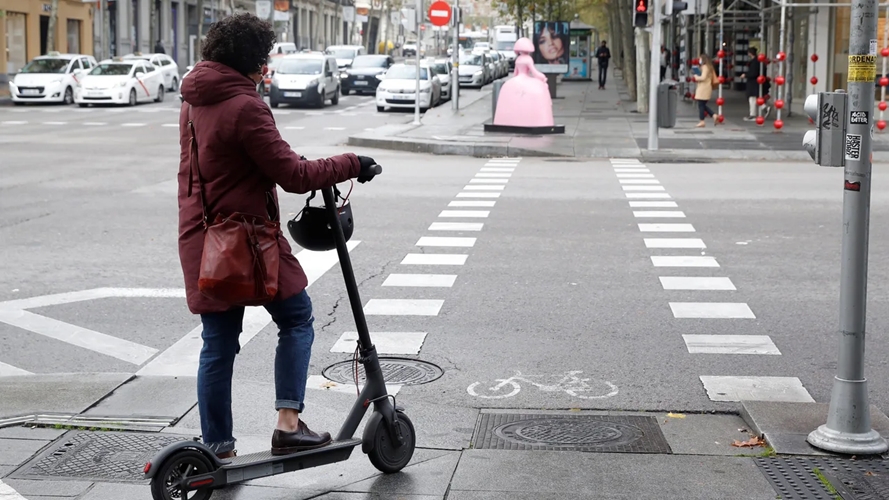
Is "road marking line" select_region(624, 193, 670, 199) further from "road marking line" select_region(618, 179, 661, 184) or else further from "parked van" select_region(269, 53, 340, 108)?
"parked van" select_region(269, 53, 340, 108)

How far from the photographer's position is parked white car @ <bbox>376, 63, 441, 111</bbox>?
115 ft

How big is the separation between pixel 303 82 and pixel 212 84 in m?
32.4

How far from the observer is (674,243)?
10773 millimetres

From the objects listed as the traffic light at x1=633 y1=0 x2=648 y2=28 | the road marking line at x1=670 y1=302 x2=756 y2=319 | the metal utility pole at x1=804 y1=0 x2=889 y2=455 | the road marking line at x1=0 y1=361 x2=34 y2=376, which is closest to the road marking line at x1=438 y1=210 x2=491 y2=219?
the road marking line at x1=670 y1=302 x2=756 y2=319

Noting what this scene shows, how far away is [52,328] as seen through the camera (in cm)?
755

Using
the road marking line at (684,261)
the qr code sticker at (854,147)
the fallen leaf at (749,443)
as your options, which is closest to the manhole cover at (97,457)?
the fallen leaf at (749,443)

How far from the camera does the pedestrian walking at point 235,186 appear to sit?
421 cm

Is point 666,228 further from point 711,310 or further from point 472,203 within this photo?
point 711,310

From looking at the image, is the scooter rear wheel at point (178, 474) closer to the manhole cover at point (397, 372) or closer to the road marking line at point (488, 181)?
the manhole cover at point (397, 372)

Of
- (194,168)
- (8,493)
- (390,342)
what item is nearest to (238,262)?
(194,168)

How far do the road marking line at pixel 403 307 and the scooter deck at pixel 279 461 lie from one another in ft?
11.3

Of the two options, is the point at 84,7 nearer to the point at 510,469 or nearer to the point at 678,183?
the point at 678,183

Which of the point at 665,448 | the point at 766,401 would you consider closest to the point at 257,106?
the point at 665,448

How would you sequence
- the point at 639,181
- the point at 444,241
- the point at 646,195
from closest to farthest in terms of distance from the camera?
the point at 444,241 < the point at 646,195 < the point at 639,181
